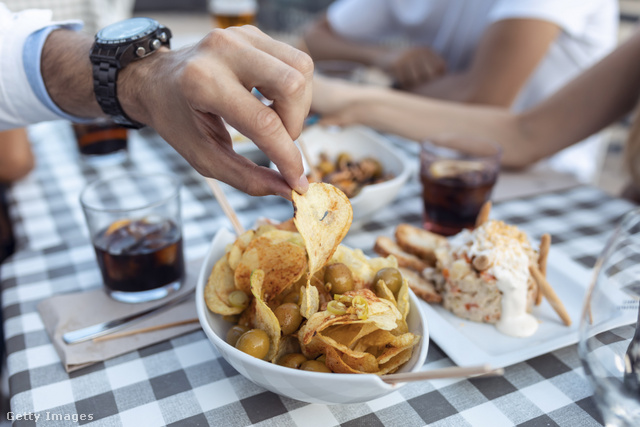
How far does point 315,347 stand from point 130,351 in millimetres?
341

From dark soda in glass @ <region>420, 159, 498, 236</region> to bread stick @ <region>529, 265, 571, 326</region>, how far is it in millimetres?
345

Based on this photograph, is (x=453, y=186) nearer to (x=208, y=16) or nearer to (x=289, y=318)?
(x=289, y=318)

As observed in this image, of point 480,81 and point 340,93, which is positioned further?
point 480,81

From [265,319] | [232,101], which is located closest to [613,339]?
[265,319]

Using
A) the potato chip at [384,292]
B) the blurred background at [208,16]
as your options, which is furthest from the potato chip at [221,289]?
the blurred background at [208,16]

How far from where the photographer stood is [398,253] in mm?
1005

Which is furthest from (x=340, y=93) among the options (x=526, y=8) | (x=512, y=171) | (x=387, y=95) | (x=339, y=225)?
(x=339, y=225)

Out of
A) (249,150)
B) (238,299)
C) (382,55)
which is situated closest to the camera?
(238,299)

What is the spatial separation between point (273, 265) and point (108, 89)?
431 mm

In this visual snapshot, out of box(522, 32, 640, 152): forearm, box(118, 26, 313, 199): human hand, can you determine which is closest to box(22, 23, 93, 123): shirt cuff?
box(118, 26, 313, 199): human hand

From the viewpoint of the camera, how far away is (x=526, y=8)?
6.21 feet

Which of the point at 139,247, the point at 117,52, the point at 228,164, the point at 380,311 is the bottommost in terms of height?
the point at 139,247

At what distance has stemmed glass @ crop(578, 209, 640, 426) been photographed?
505 millimetres

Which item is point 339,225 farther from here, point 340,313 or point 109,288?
point 109,288
